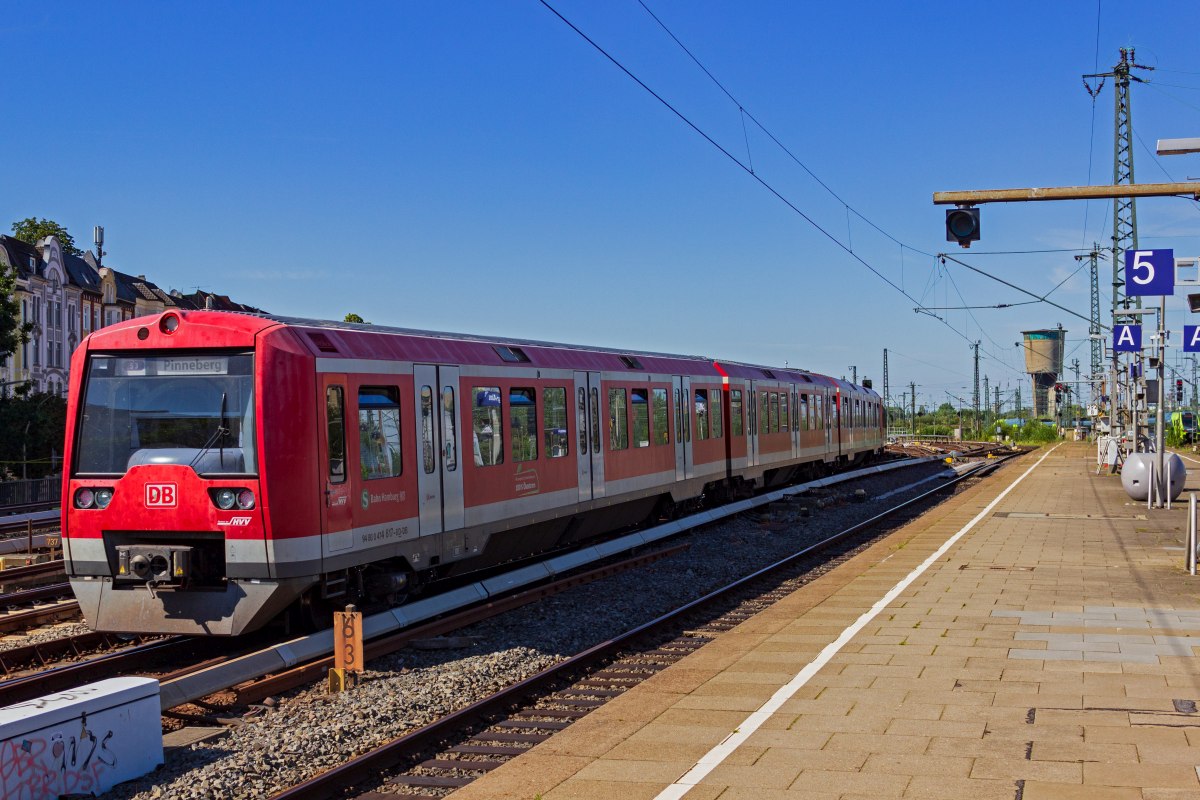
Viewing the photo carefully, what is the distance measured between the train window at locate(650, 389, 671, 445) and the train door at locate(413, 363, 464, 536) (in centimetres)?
785

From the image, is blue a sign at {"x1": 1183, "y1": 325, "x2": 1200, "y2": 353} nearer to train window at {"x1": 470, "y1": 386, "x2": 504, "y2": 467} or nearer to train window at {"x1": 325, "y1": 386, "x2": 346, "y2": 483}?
train window at {"x1": 470, "y1": 386, "x2": 504, "y2": 467}

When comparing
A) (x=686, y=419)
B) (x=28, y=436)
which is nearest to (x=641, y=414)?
(x=686, y=419)

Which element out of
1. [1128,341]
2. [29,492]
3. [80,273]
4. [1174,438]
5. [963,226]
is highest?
[80,273]

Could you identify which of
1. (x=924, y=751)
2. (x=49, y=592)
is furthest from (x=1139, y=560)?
(x=49, y=592)

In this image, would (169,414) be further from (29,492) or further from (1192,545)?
(29,492)

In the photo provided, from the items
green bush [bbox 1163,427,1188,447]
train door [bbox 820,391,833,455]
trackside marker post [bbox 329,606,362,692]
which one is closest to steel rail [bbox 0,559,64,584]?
trackside marker post [bbox 329,606,362,692]

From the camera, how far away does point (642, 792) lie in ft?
21.1

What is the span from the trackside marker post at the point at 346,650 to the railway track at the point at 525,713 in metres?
1.28

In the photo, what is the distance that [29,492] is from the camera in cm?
3331

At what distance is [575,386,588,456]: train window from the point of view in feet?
57.9

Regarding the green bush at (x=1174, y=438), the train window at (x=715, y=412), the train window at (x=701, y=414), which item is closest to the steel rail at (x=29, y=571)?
the train window at (x=701, y=414)

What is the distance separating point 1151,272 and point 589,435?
914 centimetres

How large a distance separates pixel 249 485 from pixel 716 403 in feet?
51.7

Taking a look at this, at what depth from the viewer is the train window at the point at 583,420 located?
17641 mm
